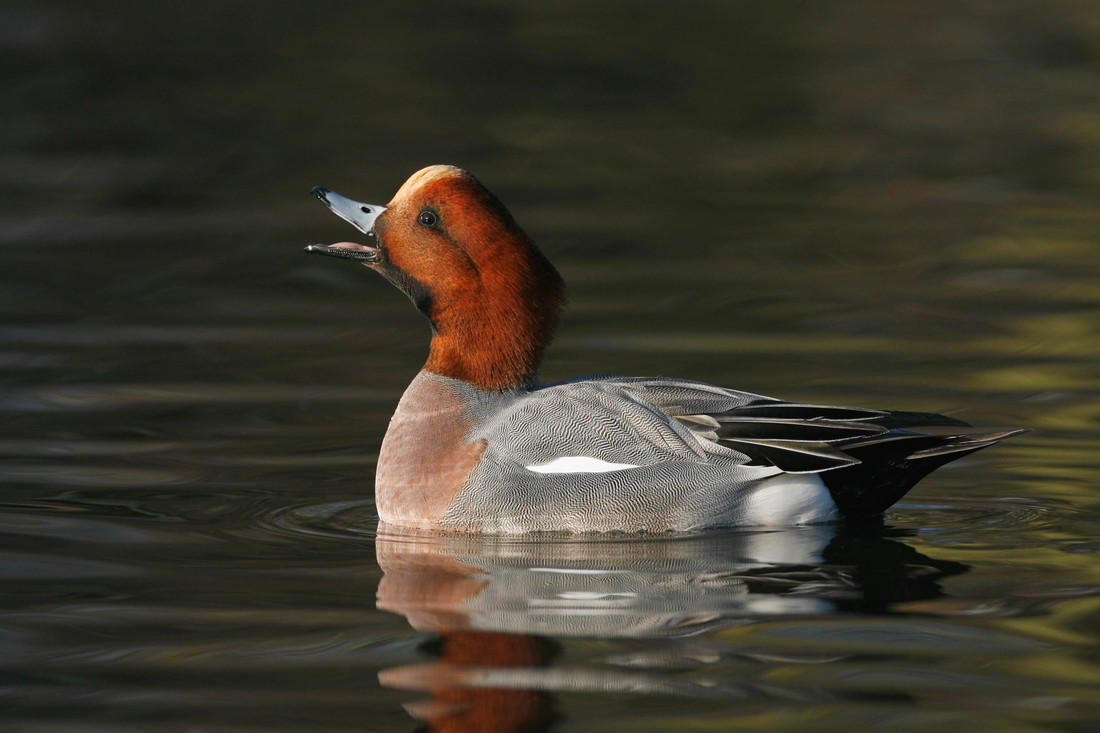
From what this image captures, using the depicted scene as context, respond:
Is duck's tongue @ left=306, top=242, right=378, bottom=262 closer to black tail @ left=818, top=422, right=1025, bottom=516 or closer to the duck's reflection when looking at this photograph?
the duck's reflection

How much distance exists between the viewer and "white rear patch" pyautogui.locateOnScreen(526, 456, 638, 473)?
21.8ft

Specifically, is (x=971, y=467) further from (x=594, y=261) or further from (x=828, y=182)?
(x=828, y=182)

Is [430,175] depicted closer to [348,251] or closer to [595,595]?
[348,251]

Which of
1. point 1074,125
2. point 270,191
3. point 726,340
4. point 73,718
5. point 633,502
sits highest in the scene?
point 1074,125

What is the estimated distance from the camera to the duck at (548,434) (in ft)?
21.7

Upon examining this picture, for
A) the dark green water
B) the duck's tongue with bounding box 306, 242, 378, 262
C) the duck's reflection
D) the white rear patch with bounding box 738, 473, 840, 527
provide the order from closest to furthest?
the duck's reflection
the dark green water
the white rear patch with bounding box 738, 473, 840, 527
the duck's tongue with bounding box 306, 242, 378, 262

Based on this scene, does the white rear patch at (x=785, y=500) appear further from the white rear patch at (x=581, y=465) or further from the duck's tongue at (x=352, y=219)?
the duck's tongue at (x=352, y=219)

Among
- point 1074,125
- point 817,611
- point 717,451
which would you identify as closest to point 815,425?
point 717,451

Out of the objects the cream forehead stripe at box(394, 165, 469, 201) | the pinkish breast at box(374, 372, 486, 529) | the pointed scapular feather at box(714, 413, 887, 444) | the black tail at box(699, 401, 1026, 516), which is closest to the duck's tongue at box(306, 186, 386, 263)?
the cream forehead stripe at box(394, 165, 469, 201)

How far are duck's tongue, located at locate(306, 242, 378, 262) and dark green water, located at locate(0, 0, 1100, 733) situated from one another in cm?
101

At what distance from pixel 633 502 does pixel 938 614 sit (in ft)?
4.64

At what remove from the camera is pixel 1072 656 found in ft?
17.0

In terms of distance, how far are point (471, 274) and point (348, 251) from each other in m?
0.53

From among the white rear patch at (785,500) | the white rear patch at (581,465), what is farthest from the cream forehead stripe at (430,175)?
the white rear patch at (785,500)
